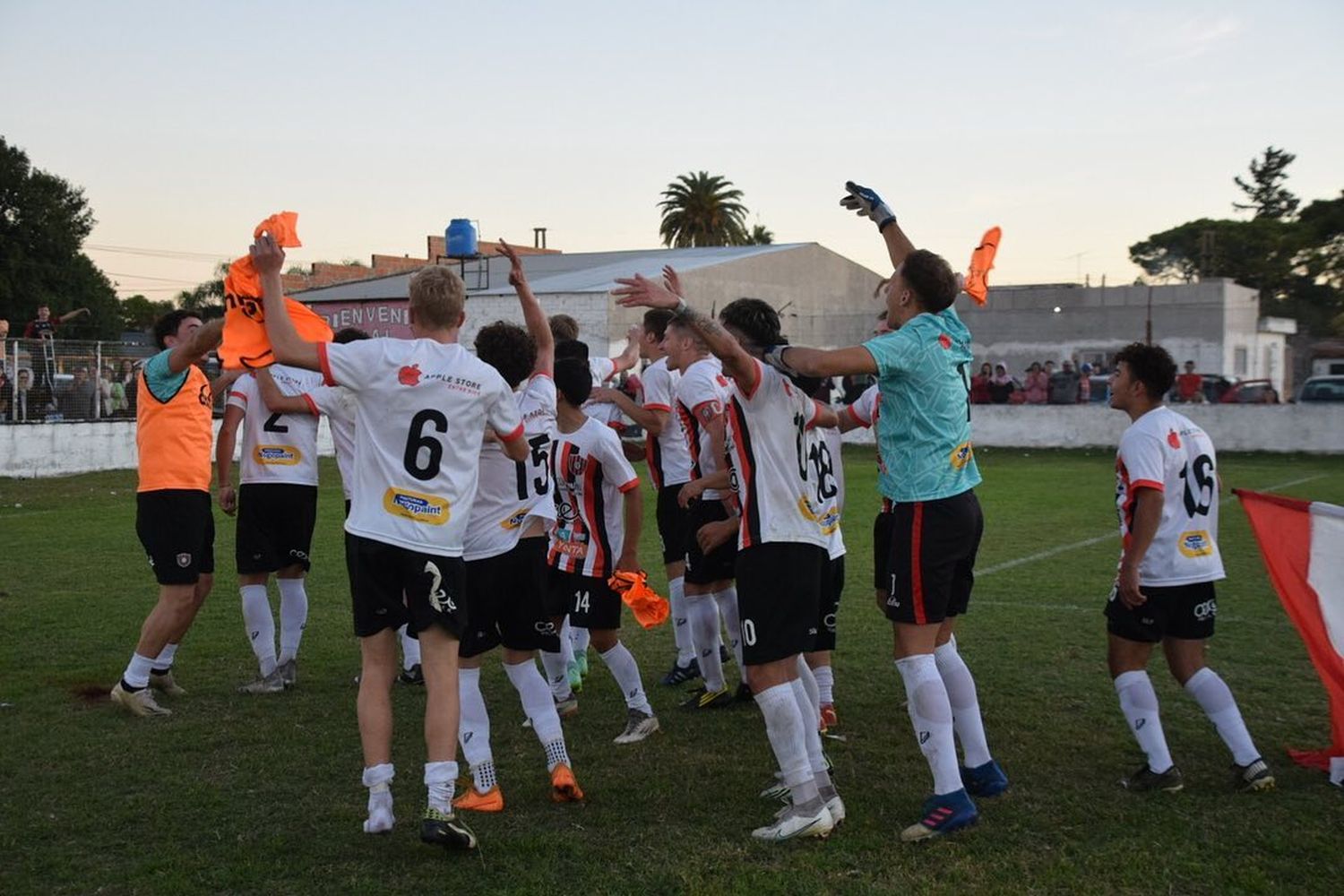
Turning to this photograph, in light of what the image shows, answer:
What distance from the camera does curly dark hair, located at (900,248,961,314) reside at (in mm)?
5176

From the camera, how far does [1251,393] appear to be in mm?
30688

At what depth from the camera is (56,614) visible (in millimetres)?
10039

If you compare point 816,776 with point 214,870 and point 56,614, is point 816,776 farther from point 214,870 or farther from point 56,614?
point 56,614

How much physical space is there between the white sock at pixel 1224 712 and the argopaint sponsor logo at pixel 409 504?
12.1ft

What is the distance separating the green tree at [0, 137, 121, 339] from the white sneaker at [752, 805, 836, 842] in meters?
57.2

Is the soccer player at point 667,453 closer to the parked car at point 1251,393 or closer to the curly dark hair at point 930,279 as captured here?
Answer: the curly dark hair at point 930,279


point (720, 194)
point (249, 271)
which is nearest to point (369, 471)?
point (249, 271)

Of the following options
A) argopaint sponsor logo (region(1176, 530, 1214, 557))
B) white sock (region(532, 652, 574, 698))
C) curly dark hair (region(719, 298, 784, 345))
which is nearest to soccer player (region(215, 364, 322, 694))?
white sock (region(532, 652, 574, 698))

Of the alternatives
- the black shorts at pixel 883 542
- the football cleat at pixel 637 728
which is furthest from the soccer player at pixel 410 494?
the black shorts at pixel 883 542

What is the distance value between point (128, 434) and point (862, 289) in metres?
33.8

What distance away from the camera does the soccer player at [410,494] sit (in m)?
4.82

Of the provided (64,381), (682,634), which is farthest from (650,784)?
(64,381)

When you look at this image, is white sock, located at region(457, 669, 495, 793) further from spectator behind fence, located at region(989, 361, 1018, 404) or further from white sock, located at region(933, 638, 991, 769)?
spectator behind fence, located at region(989, 361, 1018, 404)

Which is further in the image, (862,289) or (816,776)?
(862,289)
